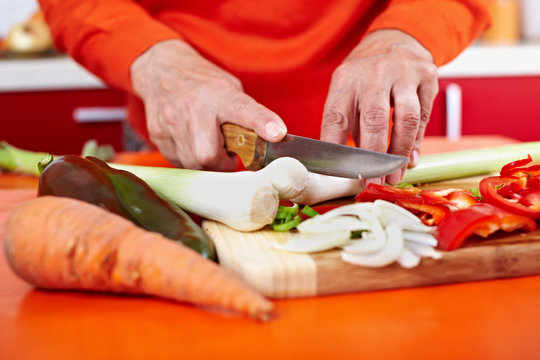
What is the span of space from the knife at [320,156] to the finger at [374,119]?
12cm

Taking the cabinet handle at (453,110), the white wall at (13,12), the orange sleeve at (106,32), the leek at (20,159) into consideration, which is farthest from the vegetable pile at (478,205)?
the white wall at (13,12)

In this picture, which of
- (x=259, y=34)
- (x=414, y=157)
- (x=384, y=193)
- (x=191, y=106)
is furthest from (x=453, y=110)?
(x=384, y=193)

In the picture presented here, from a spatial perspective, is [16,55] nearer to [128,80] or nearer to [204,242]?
[128,80]

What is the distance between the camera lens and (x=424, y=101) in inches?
53.6

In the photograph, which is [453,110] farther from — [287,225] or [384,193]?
[287,225]

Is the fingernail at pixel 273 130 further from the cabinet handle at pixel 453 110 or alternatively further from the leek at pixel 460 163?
the cabinet handle at pixel 453 110

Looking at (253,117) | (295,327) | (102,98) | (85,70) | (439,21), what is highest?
(439,21)

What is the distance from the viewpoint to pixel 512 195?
109 centimetres

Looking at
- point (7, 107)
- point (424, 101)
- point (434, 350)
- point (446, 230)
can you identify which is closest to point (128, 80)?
point (424, 101)

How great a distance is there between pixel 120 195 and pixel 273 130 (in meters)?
0.32

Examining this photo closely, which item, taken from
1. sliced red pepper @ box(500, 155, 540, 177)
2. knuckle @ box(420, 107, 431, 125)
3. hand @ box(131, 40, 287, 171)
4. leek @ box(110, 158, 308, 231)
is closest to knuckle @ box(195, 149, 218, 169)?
hand @ box(131, 40, 287, 171)

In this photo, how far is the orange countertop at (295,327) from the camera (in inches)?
28.0

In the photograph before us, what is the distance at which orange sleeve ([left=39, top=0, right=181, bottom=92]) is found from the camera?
156 cm

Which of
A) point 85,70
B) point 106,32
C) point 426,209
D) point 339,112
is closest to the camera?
point 426,209
